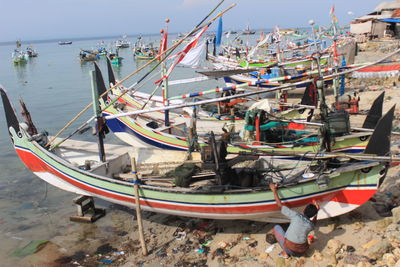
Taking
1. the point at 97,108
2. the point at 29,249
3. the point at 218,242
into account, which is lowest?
the point at 29,249

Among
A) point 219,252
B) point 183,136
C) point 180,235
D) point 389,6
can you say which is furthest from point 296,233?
point 389,6

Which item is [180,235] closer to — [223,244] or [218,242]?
[218,242]

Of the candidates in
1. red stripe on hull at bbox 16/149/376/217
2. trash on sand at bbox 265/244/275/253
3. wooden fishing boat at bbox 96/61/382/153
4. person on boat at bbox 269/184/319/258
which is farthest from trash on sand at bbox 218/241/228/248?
wooden fishing boat at bbox 96/61/382/153

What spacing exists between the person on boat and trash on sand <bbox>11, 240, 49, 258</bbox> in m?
5.66

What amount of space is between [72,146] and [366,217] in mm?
8437

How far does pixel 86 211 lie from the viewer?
9953mm

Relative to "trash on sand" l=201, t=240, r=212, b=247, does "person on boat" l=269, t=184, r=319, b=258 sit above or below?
above

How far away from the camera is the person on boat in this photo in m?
6.36

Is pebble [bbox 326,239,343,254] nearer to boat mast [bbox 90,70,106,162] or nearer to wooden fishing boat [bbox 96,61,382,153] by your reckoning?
wooden fishing boat [bbox 96,61,382,153]

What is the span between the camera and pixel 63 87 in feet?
120

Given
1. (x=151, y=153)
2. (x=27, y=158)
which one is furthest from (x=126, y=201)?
(x=27, y=158)

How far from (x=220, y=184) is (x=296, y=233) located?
6.16 ft

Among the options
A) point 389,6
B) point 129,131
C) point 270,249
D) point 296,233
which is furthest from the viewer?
point 389,6

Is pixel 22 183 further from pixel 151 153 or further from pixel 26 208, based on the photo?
pixel 151 153
